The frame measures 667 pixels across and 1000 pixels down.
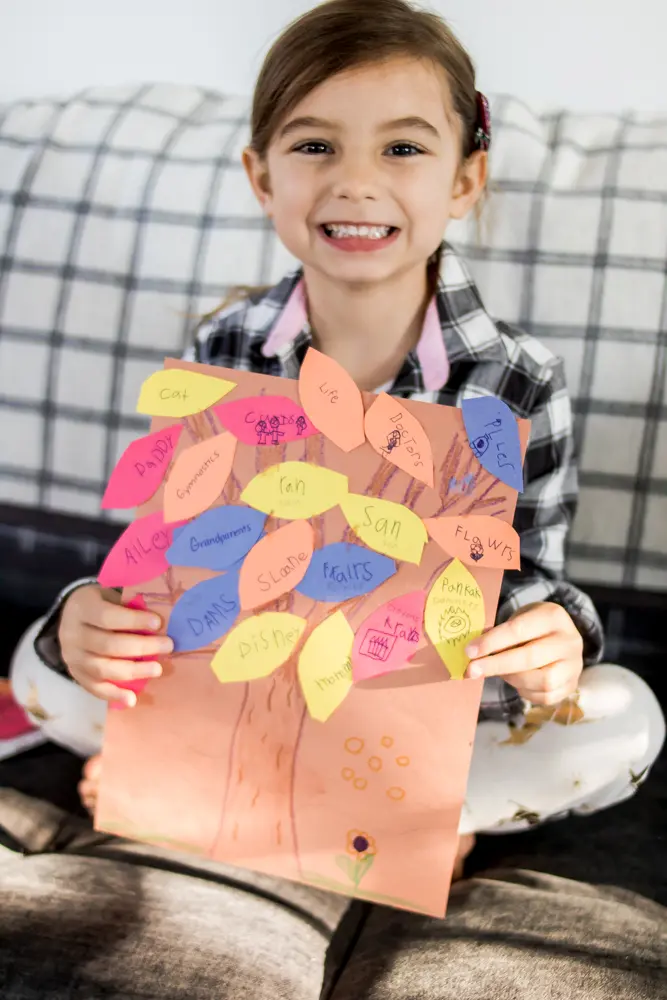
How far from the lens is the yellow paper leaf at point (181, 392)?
0.66 metres

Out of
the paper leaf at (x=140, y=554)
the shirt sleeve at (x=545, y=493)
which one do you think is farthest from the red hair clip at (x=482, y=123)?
the paper leaf at (x=140, y=554)

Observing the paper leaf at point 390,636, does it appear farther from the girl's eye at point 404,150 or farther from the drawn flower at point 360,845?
the girl's eye at point 404,150

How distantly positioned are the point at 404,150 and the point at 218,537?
36 cm

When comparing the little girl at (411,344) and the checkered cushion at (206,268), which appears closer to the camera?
the little girl at (411,344)

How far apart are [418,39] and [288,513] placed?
0.41m

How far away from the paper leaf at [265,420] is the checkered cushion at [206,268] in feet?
1.24

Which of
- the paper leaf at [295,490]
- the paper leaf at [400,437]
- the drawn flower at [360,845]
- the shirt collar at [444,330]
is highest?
the shirt collar at [444,330]

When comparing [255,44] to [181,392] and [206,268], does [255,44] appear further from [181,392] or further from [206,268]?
[181,392]

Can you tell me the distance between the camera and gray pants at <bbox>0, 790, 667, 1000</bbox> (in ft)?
2.11

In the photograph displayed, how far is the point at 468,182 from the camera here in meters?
0.77

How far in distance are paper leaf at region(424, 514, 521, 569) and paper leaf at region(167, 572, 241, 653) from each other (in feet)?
0.56

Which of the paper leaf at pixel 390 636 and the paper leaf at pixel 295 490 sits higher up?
the paper leaf at pixel 295 490

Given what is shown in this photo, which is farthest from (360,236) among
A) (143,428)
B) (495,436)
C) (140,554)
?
(143,428)

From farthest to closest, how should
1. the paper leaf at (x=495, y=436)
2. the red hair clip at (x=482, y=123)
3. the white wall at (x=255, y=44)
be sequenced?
the white wall at (x=255, y=44) → the red hair clip at (x=482, y=123) → the paper leaf at (x=495, y=436)
